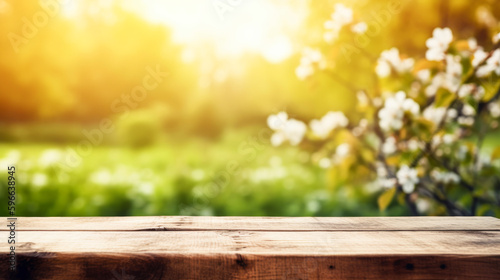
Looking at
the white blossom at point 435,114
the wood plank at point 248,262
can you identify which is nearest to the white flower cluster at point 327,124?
the white blossom at point 435,114

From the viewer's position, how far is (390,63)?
A: 174 cm

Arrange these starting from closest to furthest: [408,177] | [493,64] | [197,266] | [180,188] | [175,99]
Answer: [197,266], [493,64], [408,177], [180,188], [175,99]

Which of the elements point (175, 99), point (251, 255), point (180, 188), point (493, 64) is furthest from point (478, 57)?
point (175, 99)

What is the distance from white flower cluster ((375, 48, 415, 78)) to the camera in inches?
67.7

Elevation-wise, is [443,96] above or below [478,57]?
below

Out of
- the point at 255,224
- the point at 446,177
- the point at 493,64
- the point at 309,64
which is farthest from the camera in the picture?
the point at 309,64

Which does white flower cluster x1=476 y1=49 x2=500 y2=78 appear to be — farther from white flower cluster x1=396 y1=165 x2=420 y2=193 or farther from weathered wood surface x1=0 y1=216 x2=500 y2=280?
weathered wood surface x1=0 y1=216 x2=500 y2=280

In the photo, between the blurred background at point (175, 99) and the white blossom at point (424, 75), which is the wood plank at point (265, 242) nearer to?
the blurred background at point (175, 99)

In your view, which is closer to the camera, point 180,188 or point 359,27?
point 359,27

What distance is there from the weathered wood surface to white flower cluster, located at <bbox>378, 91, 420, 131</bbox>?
73 cm

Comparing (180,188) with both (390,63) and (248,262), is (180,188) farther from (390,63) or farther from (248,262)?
(248,262)

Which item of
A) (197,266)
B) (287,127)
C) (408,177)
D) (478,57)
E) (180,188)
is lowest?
(197,266)

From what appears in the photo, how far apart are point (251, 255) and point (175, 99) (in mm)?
3711

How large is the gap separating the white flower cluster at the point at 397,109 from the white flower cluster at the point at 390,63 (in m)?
0.24
